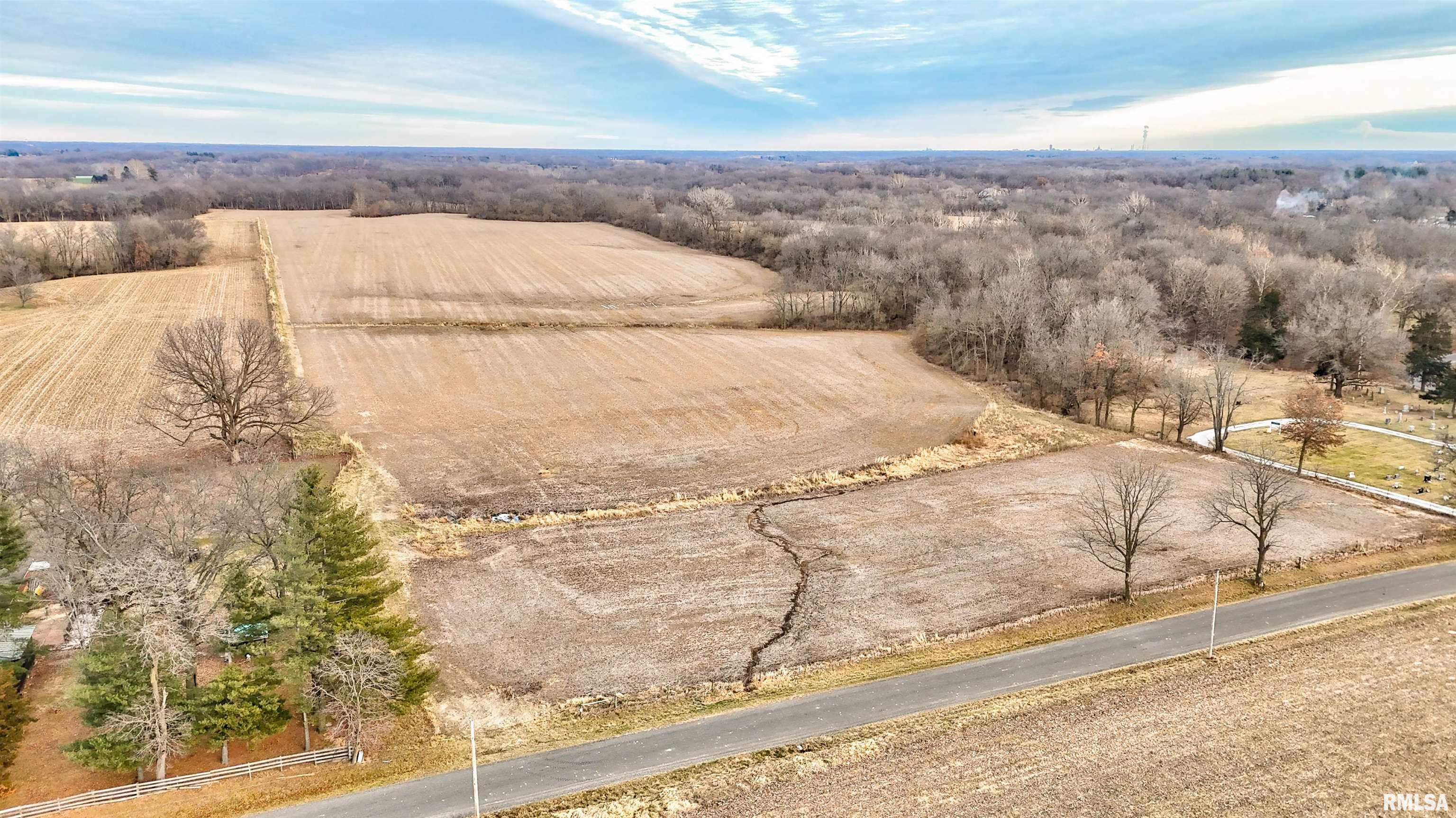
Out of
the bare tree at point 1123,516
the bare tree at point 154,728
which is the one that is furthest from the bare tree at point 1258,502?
the bare tree at point 154,728

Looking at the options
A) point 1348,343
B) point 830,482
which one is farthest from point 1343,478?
point 830,482

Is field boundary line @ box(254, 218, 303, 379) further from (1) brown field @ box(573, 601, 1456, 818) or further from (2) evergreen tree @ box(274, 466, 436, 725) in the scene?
(1) brown field @ box(573, 601, 1456, 818)

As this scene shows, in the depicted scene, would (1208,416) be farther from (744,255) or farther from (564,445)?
(744,255)

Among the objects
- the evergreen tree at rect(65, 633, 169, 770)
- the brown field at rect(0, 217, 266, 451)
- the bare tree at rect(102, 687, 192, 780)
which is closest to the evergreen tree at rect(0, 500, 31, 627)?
the evergreen tree at rect(65, 633, 169, 770)

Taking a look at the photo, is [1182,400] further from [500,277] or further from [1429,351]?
[500,277]

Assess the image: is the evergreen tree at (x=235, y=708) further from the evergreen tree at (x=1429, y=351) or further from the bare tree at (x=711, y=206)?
the bare tree at (x=711, y=206)
